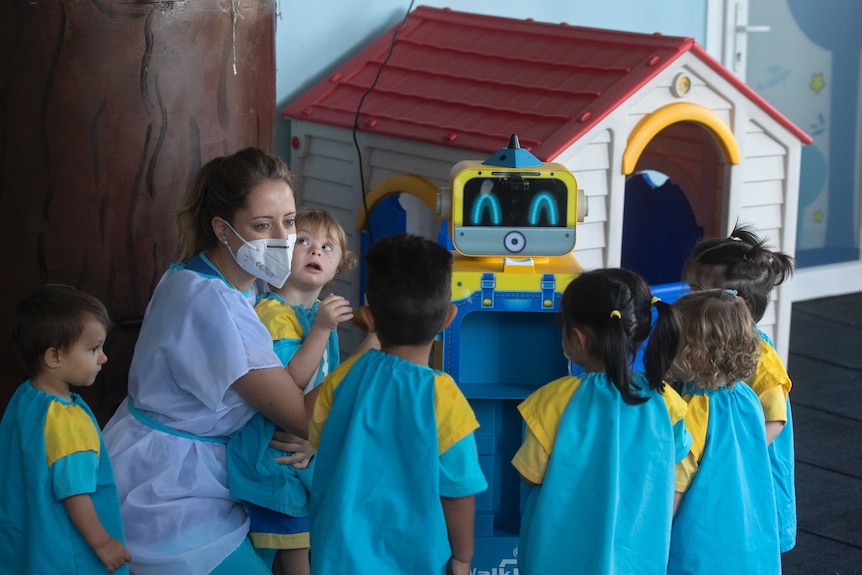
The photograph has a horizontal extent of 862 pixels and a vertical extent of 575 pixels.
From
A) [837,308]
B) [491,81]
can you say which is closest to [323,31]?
[491,81]

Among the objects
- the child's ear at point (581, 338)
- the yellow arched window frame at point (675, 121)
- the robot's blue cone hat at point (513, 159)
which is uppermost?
the yellow arched window frame at point (675, 121)

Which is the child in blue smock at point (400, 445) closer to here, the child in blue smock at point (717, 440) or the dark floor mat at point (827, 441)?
the child in blue smock at point (717, 440)

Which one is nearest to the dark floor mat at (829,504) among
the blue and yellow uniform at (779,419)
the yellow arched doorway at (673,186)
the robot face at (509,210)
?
the blue and yellow uniform at (779,419)

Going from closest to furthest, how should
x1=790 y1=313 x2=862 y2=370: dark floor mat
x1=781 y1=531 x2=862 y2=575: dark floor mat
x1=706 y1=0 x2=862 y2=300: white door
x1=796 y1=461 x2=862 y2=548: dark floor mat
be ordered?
Result: x1=781 y1=531 x2=862 y2=575: dark floor mat → x1=796 y1=461 x2=862 y2=548: dark floor mat → x1=790 y1=313 x2=862 y2=370: dark floor mat → x1=706 y1=0 x2=862 y2=300: white door

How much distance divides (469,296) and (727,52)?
12.8ft

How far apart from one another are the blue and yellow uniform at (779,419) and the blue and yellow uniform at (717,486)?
0.13 m

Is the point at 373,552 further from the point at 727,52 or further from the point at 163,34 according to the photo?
the point at 727,52

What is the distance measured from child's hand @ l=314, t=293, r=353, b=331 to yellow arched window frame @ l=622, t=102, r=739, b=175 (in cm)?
160

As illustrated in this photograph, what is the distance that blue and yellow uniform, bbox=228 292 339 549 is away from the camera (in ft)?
8.00

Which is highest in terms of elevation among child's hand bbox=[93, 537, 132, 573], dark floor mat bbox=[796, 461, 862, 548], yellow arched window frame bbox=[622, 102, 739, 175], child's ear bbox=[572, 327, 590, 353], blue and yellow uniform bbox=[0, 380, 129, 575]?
yellow arched window frame bbox=[622, 102, 739, 175]

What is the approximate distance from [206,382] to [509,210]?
2.81 ft

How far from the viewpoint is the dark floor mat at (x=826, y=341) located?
5.26m

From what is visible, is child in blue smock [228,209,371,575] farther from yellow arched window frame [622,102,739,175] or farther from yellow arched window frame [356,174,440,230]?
yellow arched window frame [622,102,739,175]

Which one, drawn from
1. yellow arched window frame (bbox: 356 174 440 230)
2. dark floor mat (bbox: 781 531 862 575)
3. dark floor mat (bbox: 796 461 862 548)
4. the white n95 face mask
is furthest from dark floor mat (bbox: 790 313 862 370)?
the white n95 face mask
